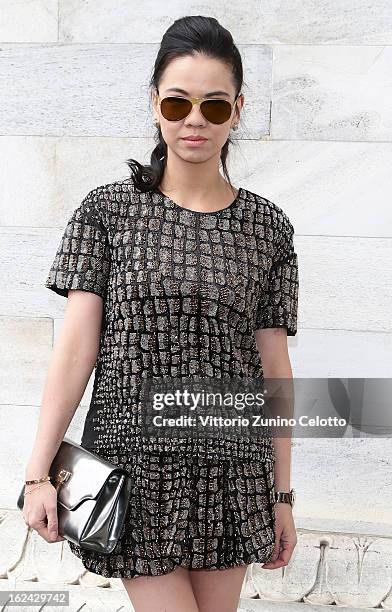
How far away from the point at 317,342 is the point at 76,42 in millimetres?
1360

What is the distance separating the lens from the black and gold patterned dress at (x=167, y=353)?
1.84m

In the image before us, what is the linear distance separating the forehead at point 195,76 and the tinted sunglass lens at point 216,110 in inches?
0.8

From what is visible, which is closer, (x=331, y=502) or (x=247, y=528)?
(x=247, y=528)

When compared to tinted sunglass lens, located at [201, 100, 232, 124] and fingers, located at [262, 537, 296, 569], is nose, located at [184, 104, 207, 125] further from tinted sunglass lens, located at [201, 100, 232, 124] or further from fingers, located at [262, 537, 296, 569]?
fingers, located at [262, 537, 296, 569]

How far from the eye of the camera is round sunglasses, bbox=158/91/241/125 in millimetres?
1876

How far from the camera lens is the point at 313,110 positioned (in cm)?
322

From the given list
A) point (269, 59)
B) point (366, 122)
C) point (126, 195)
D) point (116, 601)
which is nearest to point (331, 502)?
point (116, 601)

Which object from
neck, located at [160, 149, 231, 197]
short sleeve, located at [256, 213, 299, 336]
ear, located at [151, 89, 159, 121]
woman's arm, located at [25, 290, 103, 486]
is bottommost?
woman's arm, located at [25, 290, 103, 486]

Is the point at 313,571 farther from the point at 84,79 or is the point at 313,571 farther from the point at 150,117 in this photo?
the point at 84,79

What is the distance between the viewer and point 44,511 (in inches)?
71.5

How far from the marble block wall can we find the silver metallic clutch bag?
60.1 inches

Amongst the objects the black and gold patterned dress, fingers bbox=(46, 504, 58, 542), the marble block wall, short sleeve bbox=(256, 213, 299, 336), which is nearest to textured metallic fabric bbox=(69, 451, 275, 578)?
the black and gold patterned dress

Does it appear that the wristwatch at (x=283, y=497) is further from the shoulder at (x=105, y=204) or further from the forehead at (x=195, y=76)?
the forehead at (x=195, y=76)

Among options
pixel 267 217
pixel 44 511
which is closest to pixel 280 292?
pixel 267 217
